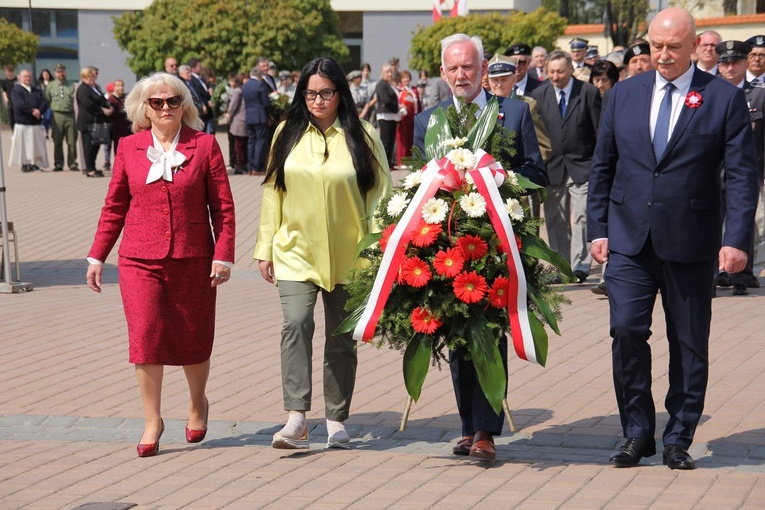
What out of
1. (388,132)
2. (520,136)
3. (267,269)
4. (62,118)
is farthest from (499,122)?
(62,118)

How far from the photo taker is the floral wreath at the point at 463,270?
217 inches

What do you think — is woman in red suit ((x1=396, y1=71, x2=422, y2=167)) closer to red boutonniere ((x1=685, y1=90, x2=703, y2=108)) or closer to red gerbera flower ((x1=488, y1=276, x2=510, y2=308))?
red boutonniere ((x1=685, y1=90, x2=703, y2=108))

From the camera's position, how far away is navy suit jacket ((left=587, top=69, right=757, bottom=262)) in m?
5.57

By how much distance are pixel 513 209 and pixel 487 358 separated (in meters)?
0.68

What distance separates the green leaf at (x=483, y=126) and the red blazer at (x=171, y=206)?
1.31 meters

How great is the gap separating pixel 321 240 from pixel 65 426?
188 cm

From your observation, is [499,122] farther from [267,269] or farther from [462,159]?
[267,269]

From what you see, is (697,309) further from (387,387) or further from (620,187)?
(387,387)

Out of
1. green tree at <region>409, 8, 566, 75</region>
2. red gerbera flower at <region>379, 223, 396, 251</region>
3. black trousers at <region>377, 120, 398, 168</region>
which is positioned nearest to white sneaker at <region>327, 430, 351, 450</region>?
red gerbera flower at <region>379, 223, 396, 251</region>

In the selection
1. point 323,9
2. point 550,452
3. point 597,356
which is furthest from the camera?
point 323,9

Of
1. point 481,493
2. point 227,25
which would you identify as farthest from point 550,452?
point 227,25

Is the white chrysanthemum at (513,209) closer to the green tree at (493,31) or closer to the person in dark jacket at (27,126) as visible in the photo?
the person in dark jacket at (27,126)

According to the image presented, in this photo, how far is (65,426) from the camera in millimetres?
6828

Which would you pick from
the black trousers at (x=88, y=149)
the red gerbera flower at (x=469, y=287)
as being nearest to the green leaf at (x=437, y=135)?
the red gerbera flower at (x=469, y=287)
